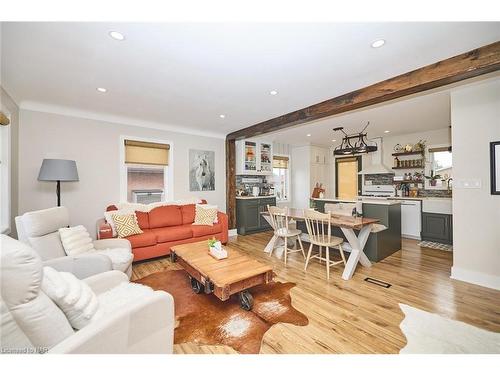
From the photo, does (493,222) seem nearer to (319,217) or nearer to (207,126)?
(319,217)

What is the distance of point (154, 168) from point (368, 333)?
4280 millimetres

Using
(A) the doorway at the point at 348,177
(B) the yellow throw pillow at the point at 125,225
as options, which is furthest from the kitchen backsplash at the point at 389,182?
(B) the yellow throw pillow at the point at 125,225

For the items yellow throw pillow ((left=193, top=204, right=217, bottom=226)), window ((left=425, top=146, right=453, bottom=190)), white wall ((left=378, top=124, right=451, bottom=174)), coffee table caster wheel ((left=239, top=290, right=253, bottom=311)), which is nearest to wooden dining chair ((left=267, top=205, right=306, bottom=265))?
yellow throw pillow ((left=193, top=204, right=217, bottom=226))

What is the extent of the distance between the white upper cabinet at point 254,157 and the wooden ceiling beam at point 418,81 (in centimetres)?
225

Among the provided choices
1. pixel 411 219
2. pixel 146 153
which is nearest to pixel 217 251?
pixel 146 153

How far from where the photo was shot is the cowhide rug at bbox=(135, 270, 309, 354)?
5.65ft

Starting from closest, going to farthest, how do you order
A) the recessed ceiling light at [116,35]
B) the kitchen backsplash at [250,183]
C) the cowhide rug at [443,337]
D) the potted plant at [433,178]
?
the cowhide rug at [443,337] < the recessed ceiling light at [116,35] < the potted plant at [433,178] < the kitchen backsplash at [250,183]

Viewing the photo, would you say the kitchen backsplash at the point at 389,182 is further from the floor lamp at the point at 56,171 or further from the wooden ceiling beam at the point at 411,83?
the floor lamp at the point at 56,171

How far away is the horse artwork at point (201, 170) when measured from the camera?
190 inches

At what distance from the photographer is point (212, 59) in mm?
2070

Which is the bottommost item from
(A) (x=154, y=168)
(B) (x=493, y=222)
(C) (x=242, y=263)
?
(C) (x=242, y=263)

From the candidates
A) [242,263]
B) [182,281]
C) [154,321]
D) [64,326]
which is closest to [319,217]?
[242,263]

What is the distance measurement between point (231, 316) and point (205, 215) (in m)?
2.42

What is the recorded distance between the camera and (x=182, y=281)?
2777mm
